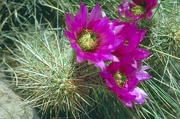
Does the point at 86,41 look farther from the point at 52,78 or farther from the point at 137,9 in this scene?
the point at 137,9

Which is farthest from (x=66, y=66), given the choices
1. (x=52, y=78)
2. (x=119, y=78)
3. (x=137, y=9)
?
(x=137, y=9)

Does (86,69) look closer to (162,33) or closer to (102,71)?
(102,71)

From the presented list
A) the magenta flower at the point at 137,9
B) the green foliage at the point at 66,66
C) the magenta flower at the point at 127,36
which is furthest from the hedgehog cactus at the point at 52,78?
the magenta flower at the point at 137,9

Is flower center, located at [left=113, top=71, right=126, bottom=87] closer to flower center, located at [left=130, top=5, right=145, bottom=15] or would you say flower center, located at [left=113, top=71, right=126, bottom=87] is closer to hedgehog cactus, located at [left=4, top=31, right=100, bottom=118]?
hedgehog cactus, located at [left=4, top=31, right=100, bottom=118]

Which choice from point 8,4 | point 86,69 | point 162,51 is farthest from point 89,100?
point 8,4

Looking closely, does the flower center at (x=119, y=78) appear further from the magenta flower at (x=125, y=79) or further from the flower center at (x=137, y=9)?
the flower center at (x=137, y=9)
